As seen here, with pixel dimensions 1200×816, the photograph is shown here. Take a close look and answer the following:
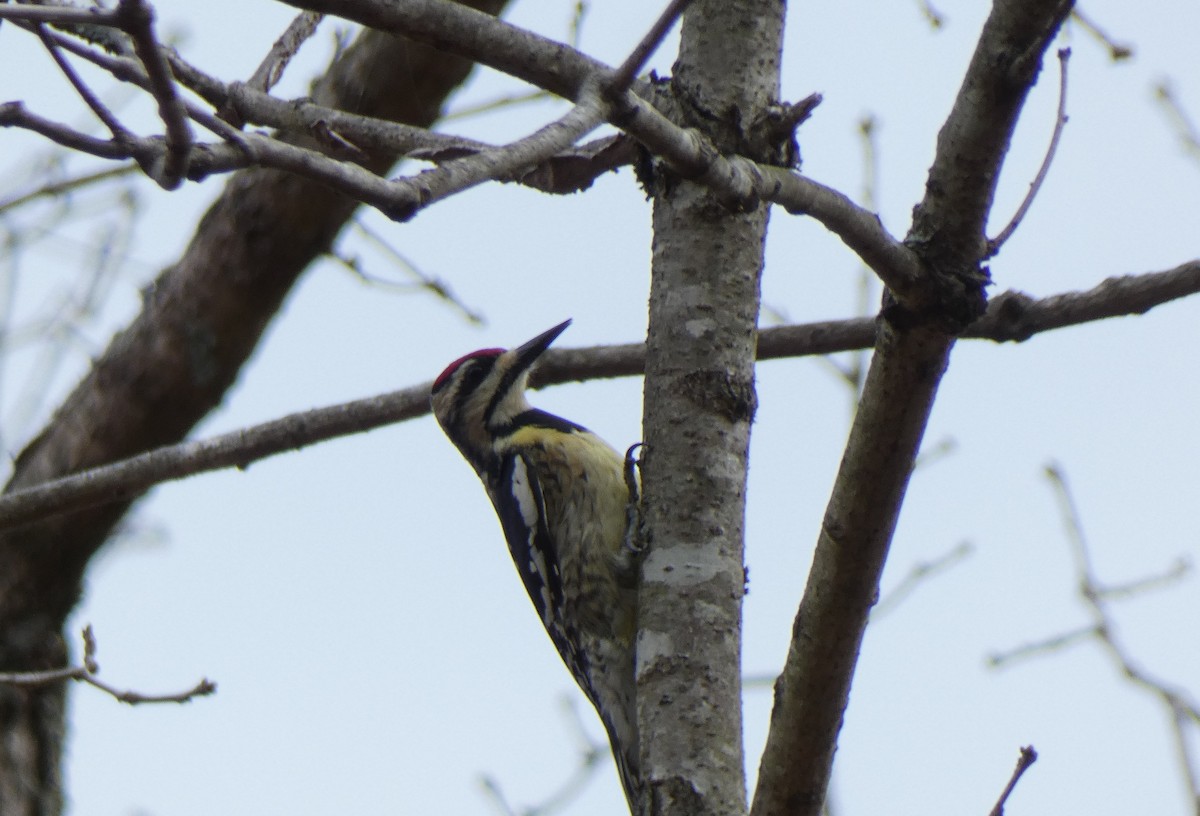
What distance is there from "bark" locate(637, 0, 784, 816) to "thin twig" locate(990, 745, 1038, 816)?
2.02 feet

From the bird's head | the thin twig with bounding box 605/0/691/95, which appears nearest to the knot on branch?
the thin twig with bounding box 605/0/691/95

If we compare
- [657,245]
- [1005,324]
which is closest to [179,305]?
[657,245]

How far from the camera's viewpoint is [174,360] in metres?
5.29

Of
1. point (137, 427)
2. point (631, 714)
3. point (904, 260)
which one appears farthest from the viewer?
point (137, 427)

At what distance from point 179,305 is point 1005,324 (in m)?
3.59

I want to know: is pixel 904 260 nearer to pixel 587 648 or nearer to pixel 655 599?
pixel 655 599

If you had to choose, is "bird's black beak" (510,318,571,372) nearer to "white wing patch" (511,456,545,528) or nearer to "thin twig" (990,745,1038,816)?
"white wing patch" (511,456,545,528)

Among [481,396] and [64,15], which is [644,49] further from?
[481,396]

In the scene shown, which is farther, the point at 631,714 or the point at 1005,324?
the point at 631,714

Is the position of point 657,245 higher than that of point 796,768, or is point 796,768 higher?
point 657,245

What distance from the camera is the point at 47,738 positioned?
5.39 m

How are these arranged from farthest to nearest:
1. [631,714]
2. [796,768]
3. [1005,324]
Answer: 1. [631,714]
2. [1005,324]
3. [796,768]

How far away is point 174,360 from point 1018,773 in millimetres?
4065

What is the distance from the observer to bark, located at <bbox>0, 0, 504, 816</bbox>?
17.0 ft
